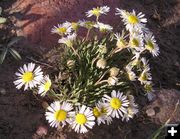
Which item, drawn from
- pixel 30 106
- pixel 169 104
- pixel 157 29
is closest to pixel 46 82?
pixel 30 106

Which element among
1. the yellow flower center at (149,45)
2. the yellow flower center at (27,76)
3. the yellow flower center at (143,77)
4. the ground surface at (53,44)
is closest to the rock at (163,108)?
the ground surface at (53,44)

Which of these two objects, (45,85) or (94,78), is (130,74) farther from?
(45,85)

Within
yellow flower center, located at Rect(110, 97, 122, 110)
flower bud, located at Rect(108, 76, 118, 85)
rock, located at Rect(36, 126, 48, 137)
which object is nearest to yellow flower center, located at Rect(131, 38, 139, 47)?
flower bud, located at Rect(108, 76, 118, 85)

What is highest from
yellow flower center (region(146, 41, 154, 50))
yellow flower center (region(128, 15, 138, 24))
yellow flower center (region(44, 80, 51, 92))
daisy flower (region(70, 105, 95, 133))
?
yellow flower center (region(128, 15, 138, 24))

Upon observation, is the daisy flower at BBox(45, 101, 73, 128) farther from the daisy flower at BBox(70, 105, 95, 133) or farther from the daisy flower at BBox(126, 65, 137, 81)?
the daisy flower at BBox(126, 65, 137, 81)

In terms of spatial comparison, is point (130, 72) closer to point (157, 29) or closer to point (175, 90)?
point (175, 90)

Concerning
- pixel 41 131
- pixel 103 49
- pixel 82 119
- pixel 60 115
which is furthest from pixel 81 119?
pixel 103 49
